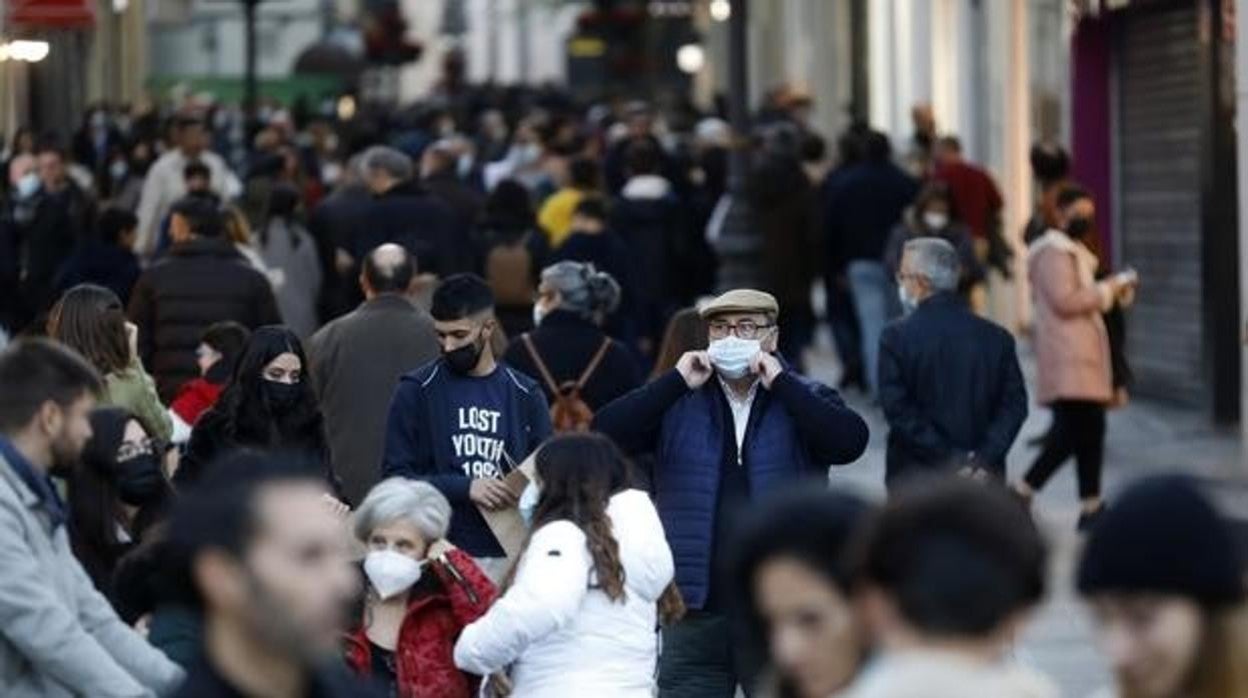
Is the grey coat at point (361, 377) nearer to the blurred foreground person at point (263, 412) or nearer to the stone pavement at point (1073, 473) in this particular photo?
the blurred foreground person at point (263, 412)

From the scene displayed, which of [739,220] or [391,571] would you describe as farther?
[739,220]

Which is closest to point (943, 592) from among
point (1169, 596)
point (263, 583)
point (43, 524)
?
point (1169, 596)

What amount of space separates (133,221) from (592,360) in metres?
5.35

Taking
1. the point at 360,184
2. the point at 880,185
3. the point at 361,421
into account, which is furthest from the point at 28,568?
the point at 880,185

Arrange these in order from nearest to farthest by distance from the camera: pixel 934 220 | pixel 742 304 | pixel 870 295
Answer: pixel 742 304 < pixel 934 220 < pixel 870 295

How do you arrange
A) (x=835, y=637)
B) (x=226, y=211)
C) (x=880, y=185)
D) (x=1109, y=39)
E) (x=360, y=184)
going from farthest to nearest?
1. (x=1109, y=39)
2. (x=880, y=185)
3. (x=360, y=184)
4. (x=226, y=211)
5. (x=835, y=637)

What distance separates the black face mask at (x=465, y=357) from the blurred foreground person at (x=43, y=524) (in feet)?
11.4

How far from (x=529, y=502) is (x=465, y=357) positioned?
110cm

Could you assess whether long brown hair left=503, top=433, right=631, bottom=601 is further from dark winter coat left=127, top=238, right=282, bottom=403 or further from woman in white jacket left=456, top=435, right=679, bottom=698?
dark winter coat left=127, top=238, right=282, bottom=403

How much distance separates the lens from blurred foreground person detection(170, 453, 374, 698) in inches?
220

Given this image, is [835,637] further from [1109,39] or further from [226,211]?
[1109,39]

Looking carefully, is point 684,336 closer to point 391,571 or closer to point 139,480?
point 139,480

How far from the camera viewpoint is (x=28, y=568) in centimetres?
825

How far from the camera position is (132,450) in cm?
1010
